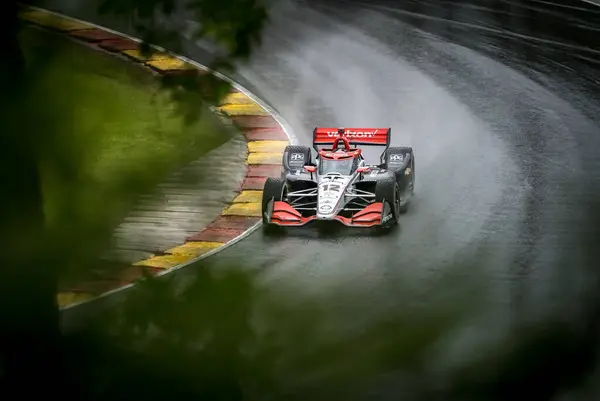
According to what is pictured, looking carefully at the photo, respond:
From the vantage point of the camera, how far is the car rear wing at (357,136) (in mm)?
10062

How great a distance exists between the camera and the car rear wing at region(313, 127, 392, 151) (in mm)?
Answer: 10062

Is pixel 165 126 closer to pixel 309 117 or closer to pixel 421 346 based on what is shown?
pixel 421 346

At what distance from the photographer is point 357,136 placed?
1014 centimetres

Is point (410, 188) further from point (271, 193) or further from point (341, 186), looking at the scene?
point (271, 193)

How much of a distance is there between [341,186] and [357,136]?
3.37 feet

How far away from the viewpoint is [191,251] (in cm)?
862

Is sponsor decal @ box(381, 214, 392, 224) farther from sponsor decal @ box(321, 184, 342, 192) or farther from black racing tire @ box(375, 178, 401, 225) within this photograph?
sponsor decal @ box(321, 184, 342, 192)

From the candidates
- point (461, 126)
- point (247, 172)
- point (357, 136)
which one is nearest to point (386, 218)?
point (357, 136)

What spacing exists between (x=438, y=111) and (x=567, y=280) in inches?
174

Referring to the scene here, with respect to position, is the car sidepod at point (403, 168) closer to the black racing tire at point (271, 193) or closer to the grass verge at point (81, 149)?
the black racing tire at point (271, 193)

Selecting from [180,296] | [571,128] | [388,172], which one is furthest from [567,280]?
[180,296]

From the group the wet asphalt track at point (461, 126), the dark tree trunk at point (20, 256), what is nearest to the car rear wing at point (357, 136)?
the wet asphalt track at point (461, 126)

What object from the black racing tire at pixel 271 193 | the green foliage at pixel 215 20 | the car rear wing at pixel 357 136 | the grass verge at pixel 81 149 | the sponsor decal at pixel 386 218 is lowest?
the sponsor decal at pixel 386 218

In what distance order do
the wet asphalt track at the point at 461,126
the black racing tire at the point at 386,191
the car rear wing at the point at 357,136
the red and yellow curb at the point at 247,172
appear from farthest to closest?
the car rear wing at the point at 357,136 < the black racing tire at the point at 386,191 < the wet asphalt track at the point at 461,126 < the red and yellow curb at the point at 247,172
